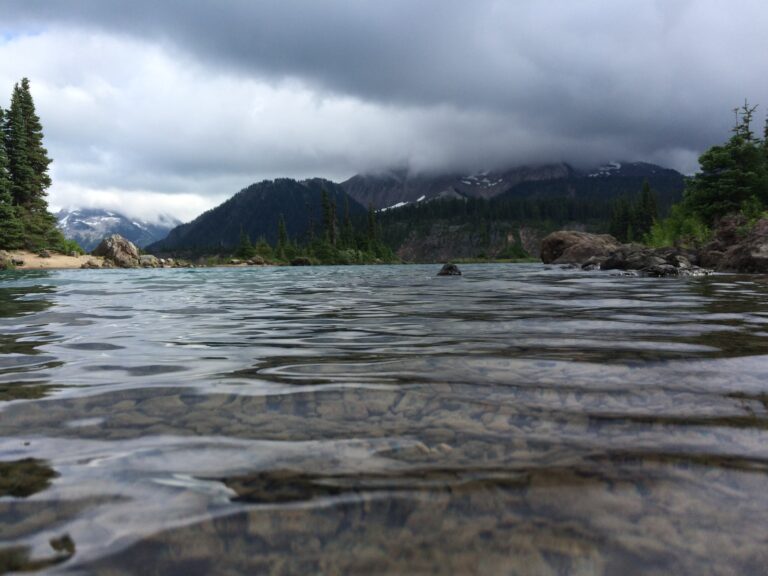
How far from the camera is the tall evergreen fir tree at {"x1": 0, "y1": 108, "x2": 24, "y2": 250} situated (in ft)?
147

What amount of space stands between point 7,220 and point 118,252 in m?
12.9

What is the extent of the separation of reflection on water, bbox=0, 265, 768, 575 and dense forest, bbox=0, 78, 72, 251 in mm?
53763

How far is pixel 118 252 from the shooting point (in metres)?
57.0

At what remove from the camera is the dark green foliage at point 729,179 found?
39750 mm

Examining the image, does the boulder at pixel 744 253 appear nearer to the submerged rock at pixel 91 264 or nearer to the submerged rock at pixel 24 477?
the submerged rock at pixel 24 477

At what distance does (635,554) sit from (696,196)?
5011 centimetres

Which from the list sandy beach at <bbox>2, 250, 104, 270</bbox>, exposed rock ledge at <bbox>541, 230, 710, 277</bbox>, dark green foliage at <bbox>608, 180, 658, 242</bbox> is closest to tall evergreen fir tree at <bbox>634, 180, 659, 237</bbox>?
dark green foliage at <bbox>608, 180, 658, 242</bbox>

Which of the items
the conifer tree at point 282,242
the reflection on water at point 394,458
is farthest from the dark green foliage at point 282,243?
the reflection on water at point 394,458

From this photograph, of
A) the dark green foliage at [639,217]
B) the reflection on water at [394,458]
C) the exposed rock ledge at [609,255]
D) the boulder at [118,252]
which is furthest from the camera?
the dark green foliage at [639,217]

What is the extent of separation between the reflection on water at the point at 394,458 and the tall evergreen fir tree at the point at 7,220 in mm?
52540

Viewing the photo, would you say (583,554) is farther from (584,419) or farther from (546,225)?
(546,225)

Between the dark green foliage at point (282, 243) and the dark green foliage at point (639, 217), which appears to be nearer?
the dark green foliage at point (639, 217)

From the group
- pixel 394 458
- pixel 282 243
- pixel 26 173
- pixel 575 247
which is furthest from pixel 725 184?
pixel 282 243

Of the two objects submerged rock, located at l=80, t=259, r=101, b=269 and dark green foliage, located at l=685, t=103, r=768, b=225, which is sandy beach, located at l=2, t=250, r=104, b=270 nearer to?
submerged rock, located at l=80, t=259, r=101, b=269
